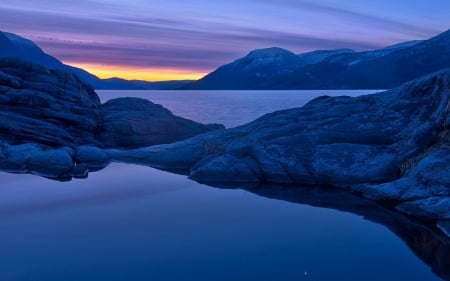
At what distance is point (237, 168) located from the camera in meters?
23.4

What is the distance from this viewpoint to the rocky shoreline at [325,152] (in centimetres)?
1880

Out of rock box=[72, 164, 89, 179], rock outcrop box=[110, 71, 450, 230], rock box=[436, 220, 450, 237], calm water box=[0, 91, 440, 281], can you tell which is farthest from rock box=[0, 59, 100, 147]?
rock box=[436, 220, 450, 237]

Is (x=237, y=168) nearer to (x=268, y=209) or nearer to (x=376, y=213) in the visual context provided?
(x=268, y=209)

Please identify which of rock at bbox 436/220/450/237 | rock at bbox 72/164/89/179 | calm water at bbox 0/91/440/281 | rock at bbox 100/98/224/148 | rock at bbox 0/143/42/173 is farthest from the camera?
rock at bbox 100/98/224/148

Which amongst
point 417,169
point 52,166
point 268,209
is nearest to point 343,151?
point 417,169

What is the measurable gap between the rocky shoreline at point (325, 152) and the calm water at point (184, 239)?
259 cm

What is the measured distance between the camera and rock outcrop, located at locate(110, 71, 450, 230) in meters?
21.4

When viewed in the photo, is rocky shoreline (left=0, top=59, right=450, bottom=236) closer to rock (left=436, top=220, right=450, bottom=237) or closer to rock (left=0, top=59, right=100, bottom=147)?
rock (left=436, top=220, right=450, bottom=237)

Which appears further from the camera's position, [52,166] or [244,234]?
[52,166]

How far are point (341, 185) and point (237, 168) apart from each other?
4.68 m

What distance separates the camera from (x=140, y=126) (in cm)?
3759

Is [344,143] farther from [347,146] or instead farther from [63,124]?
[63,124]

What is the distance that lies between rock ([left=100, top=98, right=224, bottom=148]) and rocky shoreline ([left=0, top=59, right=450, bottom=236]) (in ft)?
16.1

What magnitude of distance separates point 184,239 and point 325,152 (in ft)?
34.6
